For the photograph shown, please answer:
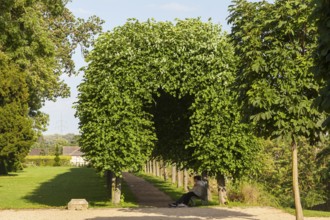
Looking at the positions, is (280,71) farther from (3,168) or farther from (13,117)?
(3,168)

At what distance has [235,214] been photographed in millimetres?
15023

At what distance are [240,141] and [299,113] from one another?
6235 millimetres

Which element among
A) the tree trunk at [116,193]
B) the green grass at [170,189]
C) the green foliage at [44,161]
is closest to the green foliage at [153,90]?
the tree trunk at [116,193]

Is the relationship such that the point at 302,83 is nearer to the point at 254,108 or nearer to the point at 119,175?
the point at 254,108

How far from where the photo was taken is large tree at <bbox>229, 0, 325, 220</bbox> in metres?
11.0

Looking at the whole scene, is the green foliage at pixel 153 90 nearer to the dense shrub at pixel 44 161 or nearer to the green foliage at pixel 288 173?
the green foliage at pixel 288 173

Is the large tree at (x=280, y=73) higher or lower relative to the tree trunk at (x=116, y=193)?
higher

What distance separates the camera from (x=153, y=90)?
17828mm

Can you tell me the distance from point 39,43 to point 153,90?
4.44 meters

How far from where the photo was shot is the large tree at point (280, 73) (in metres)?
11.0

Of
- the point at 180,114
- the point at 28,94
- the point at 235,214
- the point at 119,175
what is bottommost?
the point at 235,214

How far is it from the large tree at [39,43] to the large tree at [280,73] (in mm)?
7597

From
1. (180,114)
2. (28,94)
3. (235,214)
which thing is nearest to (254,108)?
(235,214)

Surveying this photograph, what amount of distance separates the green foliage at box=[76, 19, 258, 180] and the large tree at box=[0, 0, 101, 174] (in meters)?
2.24
